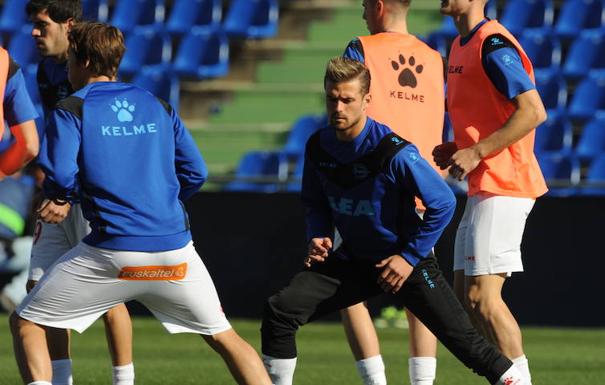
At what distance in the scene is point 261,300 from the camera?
1339cm

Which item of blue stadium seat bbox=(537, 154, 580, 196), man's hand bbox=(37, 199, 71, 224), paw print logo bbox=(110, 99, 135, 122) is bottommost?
blue stadium seat bbox=(537, 154, 580, 196)

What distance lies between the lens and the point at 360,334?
701cm

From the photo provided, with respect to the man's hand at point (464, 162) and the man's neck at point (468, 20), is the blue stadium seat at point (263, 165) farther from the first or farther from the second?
the man's hand at point (464, 162)

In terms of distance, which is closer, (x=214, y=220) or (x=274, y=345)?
(x=274, y=345)

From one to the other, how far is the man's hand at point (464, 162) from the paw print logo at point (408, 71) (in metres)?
0.71

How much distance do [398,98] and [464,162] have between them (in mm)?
729

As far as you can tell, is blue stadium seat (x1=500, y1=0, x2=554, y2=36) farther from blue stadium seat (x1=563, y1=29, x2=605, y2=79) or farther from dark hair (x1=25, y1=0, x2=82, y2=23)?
dark hair (x1=25, y1=0, x2=82, y2=23)

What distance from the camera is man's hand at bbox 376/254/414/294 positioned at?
5.98 m

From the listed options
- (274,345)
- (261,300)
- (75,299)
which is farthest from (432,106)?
(261,300)

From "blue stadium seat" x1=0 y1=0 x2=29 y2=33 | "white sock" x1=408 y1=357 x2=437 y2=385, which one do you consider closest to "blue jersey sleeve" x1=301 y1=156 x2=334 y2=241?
"white sock" x1=408 y1=357 x2=437 y2=385

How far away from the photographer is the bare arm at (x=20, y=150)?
6.84m

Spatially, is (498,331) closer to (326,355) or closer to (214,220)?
(326,355)

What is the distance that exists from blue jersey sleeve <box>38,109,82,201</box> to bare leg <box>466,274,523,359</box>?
7.09ft

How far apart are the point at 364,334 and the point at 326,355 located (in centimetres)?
375
